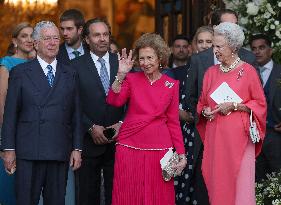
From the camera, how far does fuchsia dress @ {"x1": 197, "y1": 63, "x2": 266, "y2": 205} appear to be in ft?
25.3

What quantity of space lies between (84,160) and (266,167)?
10.1ft

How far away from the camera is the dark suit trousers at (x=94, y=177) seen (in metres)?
8.60

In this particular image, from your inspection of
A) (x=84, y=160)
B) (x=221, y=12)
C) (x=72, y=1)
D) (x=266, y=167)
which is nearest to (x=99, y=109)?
(x=84, y=160)

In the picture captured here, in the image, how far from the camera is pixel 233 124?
7.74m

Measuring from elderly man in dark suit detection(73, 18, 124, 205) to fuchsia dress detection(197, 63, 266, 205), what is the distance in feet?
3.83

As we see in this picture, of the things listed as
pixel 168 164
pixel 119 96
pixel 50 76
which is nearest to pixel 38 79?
pixel 50 76

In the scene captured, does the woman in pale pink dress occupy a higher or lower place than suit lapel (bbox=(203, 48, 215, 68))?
lower

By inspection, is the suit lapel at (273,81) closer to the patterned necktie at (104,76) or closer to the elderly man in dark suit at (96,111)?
the elderly man in dark suit at (96,111)

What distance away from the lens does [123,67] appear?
780cm

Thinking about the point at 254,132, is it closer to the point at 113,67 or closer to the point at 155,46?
the point at 155,46

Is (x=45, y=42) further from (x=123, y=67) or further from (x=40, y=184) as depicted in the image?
(x=40, y=184)

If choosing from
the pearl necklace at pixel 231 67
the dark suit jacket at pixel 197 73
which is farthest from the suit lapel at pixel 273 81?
the pearl necklace at pixel 231 67

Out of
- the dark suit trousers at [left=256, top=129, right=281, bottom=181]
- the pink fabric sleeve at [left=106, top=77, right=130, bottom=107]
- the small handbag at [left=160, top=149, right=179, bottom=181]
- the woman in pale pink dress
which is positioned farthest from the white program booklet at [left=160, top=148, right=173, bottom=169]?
the dark suit trousers at [left=256, top=129, right=281, bottom=181]

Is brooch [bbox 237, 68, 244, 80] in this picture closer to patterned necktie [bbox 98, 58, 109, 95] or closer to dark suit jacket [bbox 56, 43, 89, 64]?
patterned necktie [bbox 98, 58, 109, 95]
